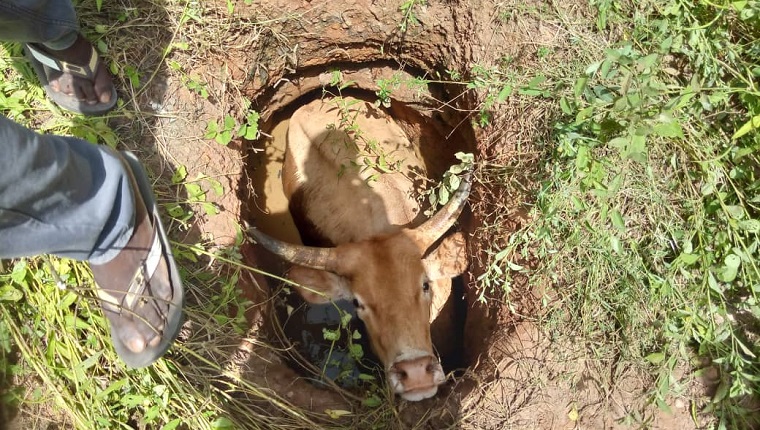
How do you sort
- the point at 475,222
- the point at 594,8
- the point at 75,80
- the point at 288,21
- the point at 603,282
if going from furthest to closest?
1. the point at 475,222
2. the point at 288,21
3. the point at 594,8
4. the point at 603,282
5. the point at 75,80

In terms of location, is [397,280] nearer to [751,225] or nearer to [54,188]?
[751,225]

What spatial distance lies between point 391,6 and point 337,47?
58 cm

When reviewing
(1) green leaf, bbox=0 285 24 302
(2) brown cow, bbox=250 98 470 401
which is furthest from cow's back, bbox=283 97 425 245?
(1) green leaf, bbox=0 285 24 302

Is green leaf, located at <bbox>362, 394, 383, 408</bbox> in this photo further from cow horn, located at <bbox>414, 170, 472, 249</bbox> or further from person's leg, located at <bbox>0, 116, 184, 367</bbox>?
person's leg, located at <bbox>0, 116, 184, 367</bbox>

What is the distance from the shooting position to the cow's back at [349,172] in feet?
15.1

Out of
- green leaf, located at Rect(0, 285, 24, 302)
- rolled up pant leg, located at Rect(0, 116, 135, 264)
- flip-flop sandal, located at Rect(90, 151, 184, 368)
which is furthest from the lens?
green leaf, located at Rect(0, 285, 24, 302)

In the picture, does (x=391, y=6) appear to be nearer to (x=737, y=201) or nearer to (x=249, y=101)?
(x=249, y=101)

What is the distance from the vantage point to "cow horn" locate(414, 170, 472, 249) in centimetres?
405

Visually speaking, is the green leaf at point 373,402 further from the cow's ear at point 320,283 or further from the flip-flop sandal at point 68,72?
the flip-flop sandal at point 68,72

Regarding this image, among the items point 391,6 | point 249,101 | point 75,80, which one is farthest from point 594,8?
point 75,80

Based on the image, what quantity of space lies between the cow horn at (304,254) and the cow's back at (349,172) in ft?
1.31

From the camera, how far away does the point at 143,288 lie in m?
2.85

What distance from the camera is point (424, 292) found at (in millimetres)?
4117

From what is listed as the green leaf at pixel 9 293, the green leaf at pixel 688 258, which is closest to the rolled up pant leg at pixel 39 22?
the green leaf at pixel 9 293
